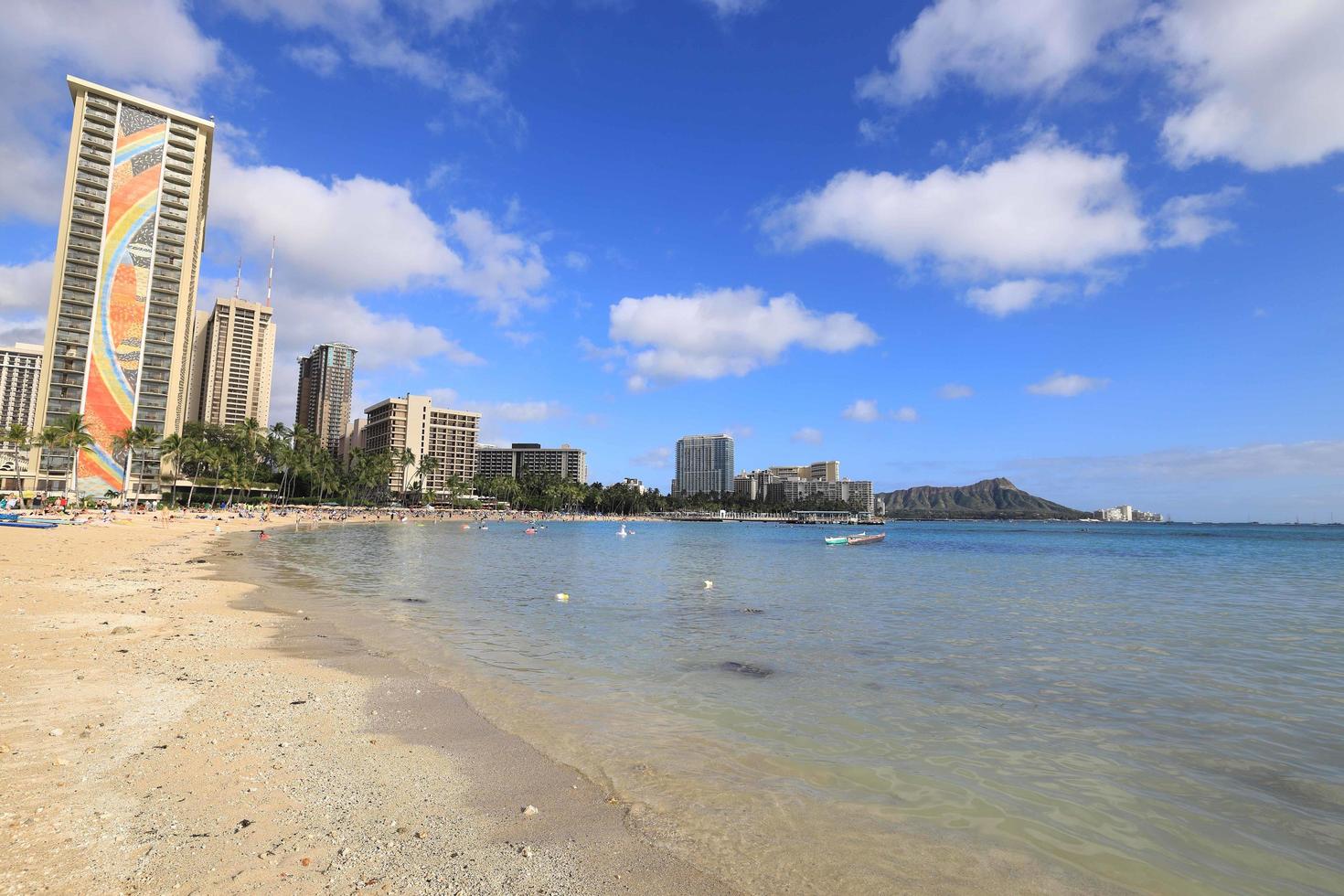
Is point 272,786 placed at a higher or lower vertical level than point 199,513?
higher

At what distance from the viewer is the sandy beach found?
4809 millimetres

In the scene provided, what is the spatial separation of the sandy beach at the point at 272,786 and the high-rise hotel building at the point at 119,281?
108123 mm

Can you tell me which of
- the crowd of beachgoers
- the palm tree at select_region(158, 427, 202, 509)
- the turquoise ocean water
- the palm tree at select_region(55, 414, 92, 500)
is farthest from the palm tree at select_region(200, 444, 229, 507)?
the turquoise ocean water

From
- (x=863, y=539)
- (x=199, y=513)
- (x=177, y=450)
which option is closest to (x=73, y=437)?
(x=199, y=513)

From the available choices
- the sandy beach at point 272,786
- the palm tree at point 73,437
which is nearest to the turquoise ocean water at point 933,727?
the sandy beach at point 272,786

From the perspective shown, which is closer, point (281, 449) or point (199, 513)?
point (199, 513)

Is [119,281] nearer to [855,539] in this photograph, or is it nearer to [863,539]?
[855,539]

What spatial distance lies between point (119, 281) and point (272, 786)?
122541mm

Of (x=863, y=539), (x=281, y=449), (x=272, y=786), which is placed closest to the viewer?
(x=272, y=786)

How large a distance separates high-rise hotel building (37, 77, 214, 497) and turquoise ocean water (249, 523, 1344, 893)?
100257 mm

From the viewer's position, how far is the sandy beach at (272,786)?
4809mm

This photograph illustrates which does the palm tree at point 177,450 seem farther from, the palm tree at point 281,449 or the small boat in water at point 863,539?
the small boat in water at point 863,539

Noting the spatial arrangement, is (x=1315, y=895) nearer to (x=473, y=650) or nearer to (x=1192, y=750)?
(x=1192, y=750)

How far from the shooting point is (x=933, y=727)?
9641mm
